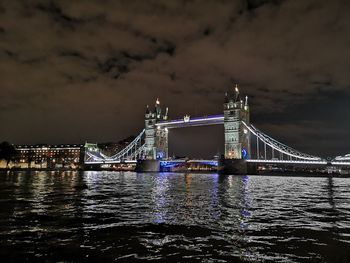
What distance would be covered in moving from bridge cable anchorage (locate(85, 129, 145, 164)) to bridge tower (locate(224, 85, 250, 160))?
4438cm

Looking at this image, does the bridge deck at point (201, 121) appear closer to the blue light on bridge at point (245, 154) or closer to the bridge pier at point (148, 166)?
the blue light on bridge at point (245, 154)

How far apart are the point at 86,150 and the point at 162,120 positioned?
56.0 m

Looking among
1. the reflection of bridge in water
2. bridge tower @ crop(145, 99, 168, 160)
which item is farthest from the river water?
bridge tower @ crop(145, 99, 168, 160)

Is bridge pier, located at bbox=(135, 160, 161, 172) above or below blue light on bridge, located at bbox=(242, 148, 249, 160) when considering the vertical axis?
below

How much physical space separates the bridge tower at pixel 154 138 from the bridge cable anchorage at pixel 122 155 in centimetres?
453

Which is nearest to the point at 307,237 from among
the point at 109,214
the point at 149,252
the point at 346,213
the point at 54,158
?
the point at 149,252

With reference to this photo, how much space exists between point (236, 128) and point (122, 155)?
2248 inches

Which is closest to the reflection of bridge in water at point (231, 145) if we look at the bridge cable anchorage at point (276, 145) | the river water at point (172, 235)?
the bridge cable anchorage at point (276, 145)

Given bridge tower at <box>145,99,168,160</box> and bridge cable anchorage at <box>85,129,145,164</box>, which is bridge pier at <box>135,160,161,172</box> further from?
bridge cable anchorage at <box>85,129,145,164</box>

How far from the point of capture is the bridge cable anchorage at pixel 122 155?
141m

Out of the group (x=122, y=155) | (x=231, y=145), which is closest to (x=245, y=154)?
(x=231, y=145)

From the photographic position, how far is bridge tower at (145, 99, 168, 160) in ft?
433

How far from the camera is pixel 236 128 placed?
105 metres

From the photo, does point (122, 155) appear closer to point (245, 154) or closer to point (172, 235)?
point (245, 154)
